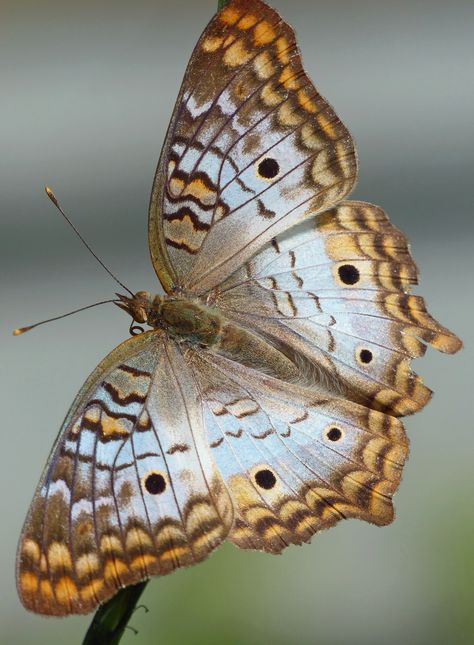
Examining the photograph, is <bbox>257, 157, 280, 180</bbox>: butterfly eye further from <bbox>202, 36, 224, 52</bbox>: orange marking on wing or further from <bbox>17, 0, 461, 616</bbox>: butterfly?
<bbox>202, 36, 224, 52</bbox>: orange marking on wing

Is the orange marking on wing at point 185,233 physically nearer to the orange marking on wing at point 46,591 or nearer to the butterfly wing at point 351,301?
the butterfly wing at point 351,301

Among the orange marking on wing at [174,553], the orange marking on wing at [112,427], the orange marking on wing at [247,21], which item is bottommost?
the orange marking on wing at [174,553]

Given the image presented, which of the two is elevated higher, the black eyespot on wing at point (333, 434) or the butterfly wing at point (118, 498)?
the black eyespot on wing at point (333, 434)

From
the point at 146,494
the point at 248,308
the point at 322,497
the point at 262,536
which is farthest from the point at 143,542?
the point at 248,308

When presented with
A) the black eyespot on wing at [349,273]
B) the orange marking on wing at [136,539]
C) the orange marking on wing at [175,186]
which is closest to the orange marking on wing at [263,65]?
the orange marking on wing at [175,186]

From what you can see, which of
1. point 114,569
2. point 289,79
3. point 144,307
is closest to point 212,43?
point 289,79

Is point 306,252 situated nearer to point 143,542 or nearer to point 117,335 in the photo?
point 143,542

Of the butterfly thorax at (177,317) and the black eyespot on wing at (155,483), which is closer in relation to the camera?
the black eyespot on wing at (155,483)
